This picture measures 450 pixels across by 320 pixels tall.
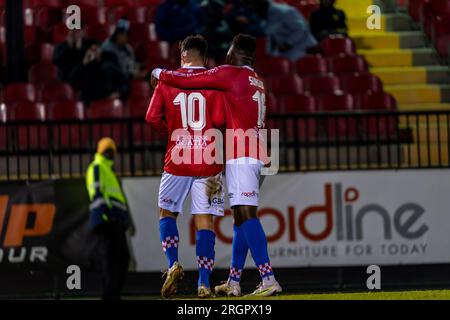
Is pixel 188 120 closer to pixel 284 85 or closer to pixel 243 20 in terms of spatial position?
pixel 284 85

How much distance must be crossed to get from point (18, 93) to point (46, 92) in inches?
16.1

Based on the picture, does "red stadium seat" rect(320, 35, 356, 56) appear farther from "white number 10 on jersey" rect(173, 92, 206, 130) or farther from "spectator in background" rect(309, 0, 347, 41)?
"white number 10 on jersey" rect(173, 92, 206, 130)

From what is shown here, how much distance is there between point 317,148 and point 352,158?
869 millimetres

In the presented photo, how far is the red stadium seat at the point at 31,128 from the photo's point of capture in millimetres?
17453

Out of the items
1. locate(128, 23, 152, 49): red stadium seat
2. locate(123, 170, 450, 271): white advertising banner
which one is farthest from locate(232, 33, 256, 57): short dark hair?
locate(128, 23, 152, 49): red stadium seat

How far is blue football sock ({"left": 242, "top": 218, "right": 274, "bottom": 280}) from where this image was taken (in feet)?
37.6

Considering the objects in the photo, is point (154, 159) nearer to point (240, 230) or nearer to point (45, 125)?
point (45, 125)

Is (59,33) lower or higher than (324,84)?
higher

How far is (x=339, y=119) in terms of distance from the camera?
59.5ft

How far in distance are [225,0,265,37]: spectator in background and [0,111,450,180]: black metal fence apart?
10.3 feet

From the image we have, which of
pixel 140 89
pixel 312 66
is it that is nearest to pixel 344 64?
pixel 312 66

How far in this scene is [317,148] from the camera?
56.9ft
